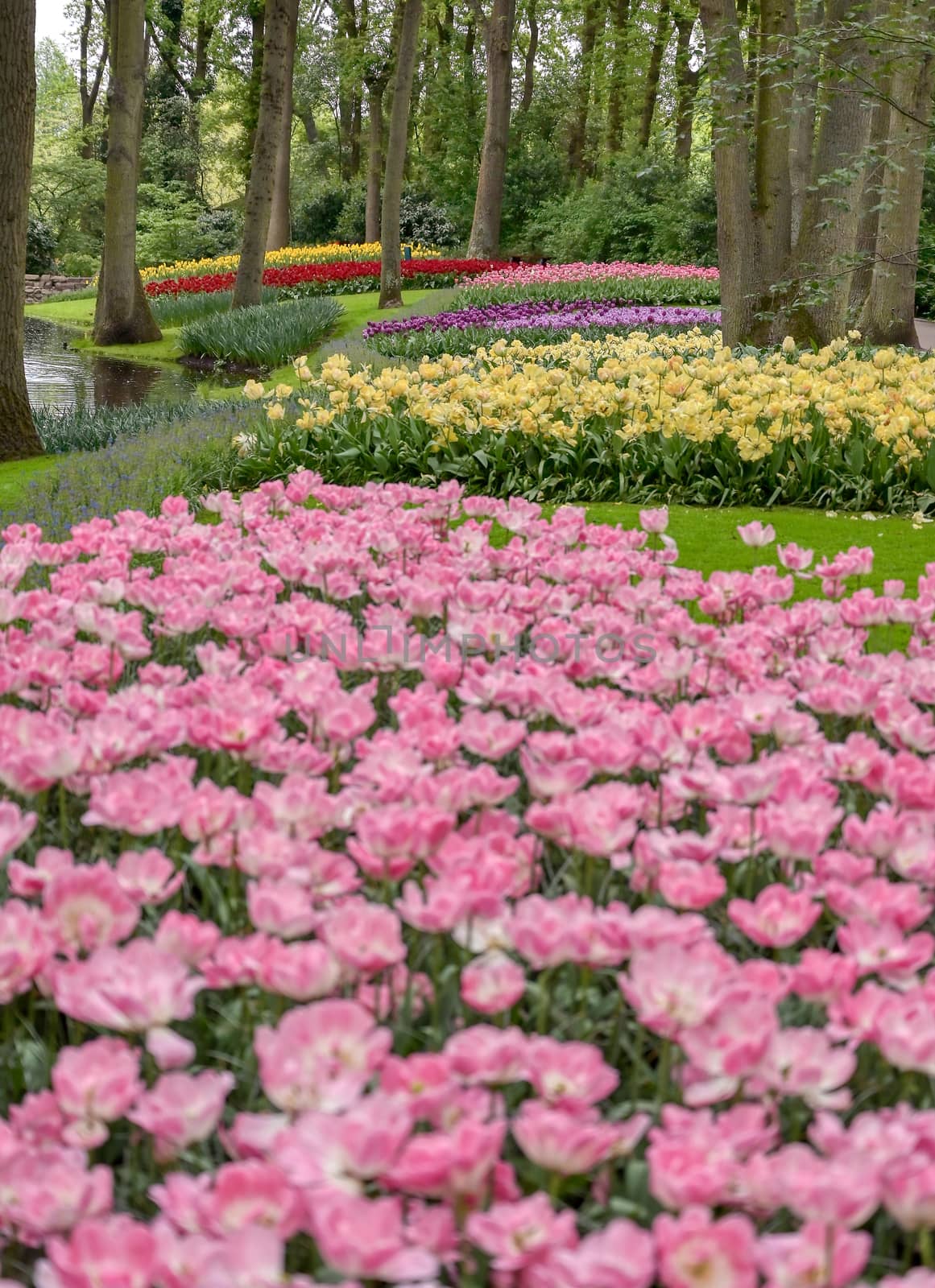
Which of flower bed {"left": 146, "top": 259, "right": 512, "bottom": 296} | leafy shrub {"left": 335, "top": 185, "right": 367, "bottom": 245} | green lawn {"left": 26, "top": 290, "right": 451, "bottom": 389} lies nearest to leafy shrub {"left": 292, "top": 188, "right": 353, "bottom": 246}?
leafy shrub {"left": 335, "top": 185, "right": 367, "bottom": 245}

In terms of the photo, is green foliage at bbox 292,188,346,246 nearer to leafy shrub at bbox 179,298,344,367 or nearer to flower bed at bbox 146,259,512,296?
flower bed at bbox 146,259,512,296

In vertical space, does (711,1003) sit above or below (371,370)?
below

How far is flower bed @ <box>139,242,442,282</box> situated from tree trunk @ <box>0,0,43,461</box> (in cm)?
2099

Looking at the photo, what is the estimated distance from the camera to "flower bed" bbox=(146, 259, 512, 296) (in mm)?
26156

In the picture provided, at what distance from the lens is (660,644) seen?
9.50ft

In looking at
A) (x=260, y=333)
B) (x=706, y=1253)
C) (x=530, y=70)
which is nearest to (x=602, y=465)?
(x=706, y=1253)

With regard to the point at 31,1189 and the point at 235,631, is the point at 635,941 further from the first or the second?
the point at 235,631

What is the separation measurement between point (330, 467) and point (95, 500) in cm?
181

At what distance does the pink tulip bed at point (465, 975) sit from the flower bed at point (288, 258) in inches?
1142

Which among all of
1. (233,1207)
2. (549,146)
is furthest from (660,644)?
(549,146)

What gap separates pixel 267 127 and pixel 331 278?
9237mm

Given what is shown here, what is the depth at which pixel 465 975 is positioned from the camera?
140 cm

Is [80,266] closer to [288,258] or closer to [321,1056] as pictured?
[288,258]

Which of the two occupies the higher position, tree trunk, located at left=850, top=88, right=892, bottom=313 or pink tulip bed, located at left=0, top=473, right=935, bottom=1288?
tree trunk, located at left=850, top=88, right=892, bottom=313
